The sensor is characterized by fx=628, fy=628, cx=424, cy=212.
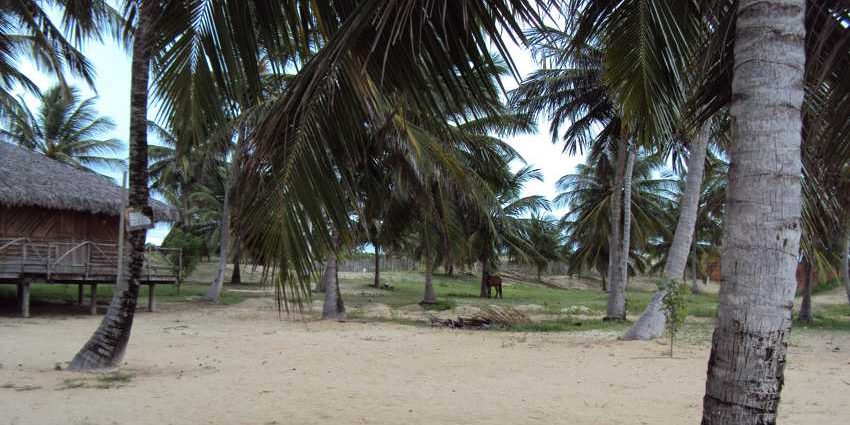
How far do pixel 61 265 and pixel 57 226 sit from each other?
8.51 feet

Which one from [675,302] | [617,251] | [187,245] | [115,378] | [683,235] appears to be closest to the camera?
[115,378]

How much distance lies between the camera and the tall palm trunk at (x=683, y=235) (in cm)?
1070

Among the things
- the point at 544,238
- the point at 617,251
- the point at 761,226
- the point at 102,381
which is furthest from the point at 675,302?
the point at 544,238

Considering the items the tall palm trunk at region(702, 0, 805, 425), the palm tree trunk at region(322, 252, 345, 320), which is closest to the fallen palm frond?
the palm tree trunk at region(322, 252, 345, 320)

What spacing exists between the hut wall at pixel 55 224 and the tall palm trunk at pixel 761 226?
60.9ft

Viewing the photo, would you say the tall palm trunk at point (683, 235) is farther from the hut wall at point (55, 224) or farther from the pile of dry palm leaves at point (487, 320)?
the hut wall at point (55, 224)

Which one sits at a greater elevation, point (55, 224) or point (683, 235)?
point (683, 235)

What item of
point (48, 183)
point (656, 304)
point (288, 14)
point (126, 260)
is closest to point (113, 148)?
point (48, 183)

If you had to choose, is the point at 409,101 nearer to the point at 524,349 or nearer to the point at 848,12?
the point at 848,12

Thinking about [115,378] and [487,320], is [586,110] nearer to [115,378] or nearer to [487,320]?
[487,320]

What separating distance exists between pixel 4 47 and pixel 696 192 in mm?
12933

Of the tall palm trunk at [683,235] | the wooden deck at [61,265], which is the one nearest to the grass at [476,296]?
the wooden deck at [61,265]

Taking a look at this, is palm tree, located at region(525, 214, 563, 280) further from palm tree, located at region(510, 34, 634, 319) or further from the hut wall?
the hut wall

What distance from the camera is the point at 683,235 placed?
1100 centimetres
